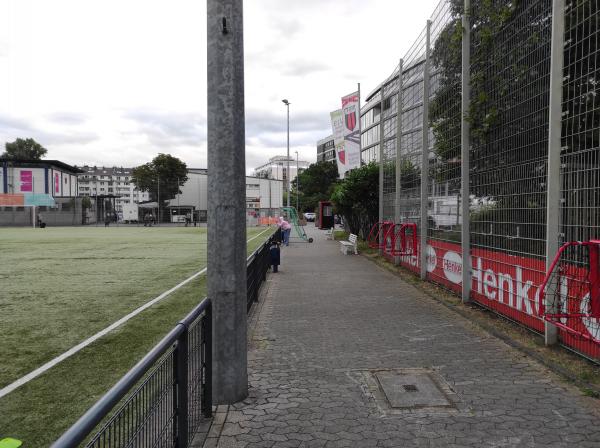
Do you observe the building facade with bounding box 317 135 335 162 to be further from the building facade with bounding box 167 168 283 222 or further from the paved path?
the paved path

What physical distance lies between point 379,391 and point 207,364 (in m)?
1.55

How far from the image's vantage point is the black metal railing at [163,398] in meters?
2.09

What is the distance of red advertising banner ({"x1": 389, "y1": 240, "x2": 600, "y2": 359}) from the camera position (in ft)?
17.5

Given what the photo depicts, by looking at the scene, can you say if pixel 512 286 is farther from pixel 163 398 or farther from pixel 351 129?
pixel 351 129

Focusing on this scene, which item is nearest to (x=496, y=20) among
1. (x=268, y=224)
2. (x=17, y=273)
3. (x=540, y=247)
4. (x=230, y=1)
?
(x=540, y=247)

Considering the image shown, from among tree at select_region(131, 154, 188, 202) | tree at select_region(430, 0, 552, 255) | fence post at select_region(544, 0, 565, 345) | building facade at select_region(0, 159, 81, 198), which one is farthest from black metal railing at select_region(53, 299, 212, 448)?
tree at select_region(131, 154, 188, 202)

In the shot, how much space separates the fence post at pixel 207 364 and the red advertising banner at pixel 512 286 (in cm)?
340

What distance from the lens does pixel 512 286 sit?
699cm

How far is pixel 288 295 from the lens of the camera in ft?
32.8

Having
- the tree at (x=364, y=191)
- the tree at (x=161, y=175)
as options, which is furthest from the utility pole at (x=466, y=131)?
the tree at (x=161, y=175)

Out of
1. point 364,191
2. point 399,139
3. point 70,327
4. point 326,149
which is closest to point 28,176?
point 364,191

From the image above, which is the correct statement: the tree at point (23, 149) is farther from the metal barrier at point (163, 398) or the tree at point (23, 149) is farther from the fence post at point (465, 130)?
the metal barrier at point (163, 398)

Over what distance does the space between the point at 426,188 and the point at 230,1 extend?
25.2ft

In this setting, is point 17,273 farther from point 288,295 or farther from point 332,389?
point 332,389
